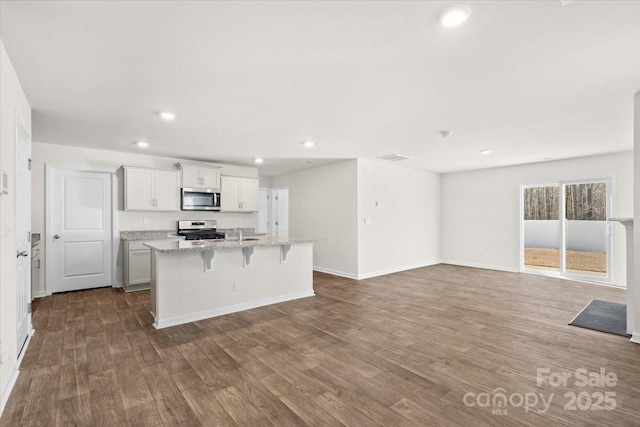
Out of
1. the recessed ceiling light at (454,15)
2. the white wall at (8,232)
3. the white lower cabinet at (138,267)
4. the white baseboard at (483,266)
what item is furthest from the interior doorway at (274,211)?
the recessed ceiling light at (454,15)

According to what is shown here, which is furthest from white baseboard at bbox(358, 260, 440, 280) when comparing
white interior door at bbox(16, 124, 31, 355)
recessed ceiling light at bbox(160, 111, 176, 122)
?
white interior door at bbox(16, 124, 31, 355)

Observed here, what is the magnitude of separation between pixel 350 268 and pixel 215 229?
2.93m

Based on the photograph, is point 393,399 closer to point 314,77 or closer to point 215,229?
point 314,77

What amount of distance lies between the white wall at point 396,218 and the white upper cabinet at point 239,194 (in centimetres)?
235

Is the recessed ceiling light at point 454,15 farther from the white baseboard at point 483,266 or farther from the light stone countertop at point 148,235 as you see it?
the white baseboard at point 483,266

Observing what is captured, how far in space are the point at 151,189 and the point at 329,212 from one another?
350 cm

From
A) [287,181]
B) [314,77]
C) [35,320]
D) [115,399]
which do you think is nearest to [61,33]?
[314,77]

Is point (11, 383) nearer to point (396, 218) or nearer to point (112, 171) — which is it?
point (112, 171)

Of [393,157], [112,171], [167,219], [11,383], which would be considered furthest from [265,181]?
[11,383]

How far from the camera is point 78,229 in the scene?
5.21 meters

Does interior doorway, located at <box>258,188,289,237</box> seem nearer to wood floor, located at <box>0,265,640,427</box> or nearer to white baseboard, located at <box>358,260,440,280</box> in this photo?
white baseboard, located at <box>358,260,440,280</box>

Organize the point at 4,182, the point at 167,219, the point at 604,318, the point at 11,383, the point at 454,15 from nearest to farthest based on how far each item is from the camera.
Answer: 1. the point at 454,15
2. the point at 4,182
3. the point at 11,383
4. the point at 604,318
5. the point at 167,219

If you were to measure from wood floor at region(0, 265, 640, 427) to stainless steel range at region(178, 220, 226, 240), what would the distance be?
173 cm

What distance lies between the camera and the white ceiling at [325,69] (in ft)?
5.91
